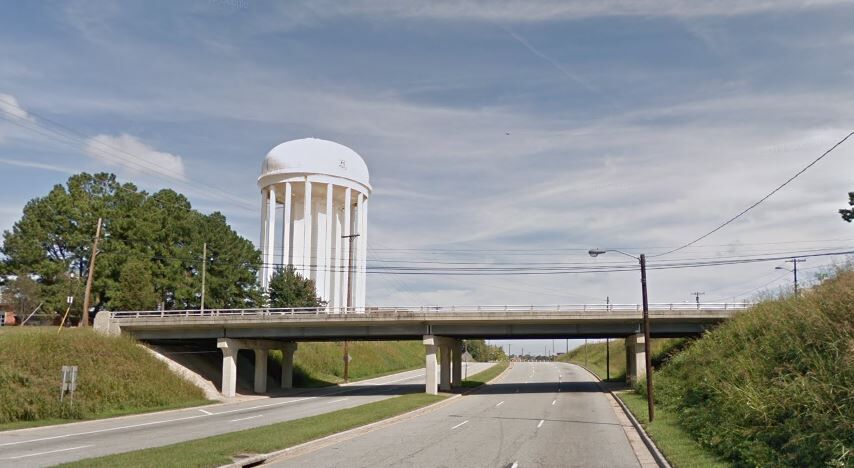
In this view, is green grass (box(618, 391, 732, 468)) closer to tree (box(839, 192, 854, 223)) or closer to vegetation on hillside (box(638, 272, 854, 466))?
vegetation on hillside (box(638, 272, 854, 466))

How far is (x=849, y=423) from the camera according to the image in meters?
14.6

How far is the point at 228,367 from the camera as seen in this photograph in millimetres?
52438

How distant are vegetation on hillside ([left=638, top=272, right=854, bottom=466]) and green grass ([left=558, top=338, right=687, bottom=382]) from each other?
3058 centimetres

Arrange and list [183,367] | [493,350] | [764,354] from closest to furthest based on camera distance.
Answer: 1. [764,354]
2. [183,367]
3. [493,350]

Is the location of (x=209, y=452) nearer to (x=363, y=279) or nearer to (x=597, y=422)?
(x=597, y=422)

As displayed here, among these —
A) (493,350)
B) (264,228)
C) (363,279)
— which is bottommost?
(493,350)

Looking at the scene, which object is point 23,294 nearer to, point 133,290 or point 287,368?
point 133,290

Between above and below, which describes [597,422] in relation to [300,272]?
below

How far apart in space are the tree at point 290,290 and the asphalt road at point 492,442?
3448 cm

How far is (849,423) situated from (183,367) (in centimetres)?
4715

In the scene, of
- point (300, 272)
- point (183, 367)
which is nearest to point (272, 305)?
point (300, 272)

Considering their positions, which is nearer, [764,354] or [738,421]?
[738,421]

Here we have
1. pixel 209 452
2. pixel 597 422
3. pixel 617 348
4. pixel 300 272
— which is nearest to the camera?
pixel 209 452

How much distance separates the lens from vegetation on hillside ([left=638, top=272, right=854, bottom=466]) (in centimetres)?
1541
